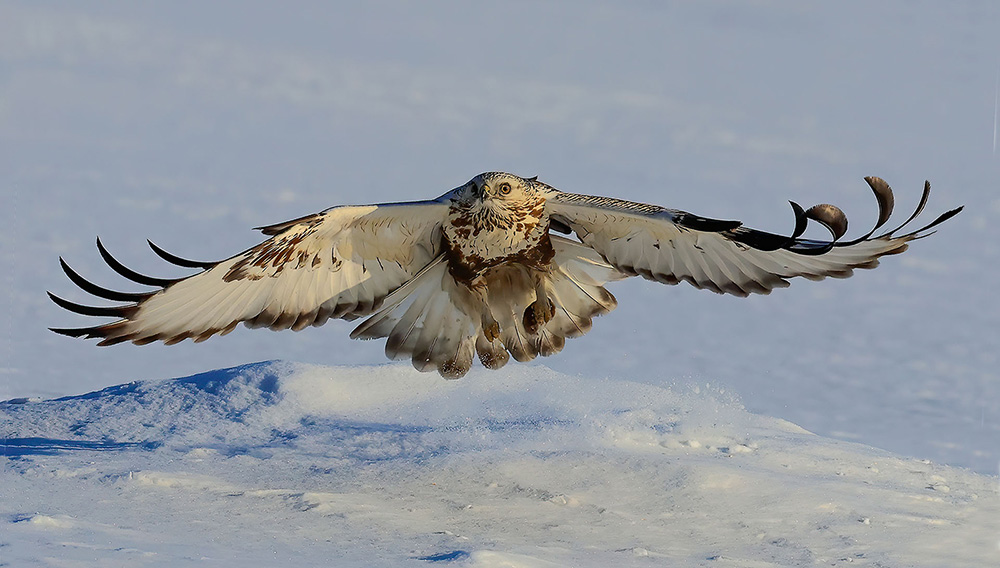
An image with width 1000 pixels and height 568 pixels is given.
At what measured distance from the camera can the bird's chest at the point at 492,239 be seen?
7.12 m

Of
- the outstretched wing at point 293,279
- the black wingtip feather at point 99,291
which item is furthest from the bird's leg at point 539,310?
the black wingtip feather at point 99,291

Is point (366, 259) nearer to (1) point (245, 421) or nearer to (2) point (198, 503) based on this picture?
(2) point (198, 503)

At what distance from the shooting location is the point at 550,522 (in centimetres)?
807

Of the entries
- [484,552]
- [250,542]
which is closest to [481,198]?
[484,552]

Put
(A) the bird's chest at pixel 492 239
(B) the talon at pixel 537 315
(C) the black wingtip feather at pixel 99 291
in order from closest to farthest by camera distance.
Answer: (C) the black wingtip feather at pixel 99 291 → (A) the bird's chest at pixel 492 239 → (B) the talon at pixel 537 315

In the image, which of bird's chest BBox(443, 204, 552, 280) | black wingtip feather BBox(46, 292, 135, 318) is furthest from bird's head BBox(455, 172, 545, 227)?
black wingtip feather BBox(46, 292, 135, 318)

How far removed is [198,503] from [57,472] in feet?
5.18

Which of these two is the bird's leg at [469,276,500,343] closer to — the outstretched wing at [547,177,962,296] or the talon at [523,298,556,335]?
the talon at [523,298,556,335]

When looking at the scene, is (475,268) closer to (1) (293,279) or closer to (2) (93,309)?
(1) (293,279)

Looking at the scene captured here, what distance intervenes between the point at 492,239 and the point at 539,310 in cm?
76

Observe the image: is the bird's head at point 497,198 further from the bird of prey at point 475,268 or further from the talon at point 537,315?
the talon at point 537,315

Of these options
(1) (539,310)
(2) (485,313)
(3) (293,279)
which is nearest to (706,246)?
(1) (539,310)

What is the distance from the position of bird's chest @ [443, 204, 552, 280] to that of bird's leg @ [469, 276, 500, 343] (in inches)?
5.6

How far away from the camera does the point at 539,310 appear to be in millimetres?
7617
